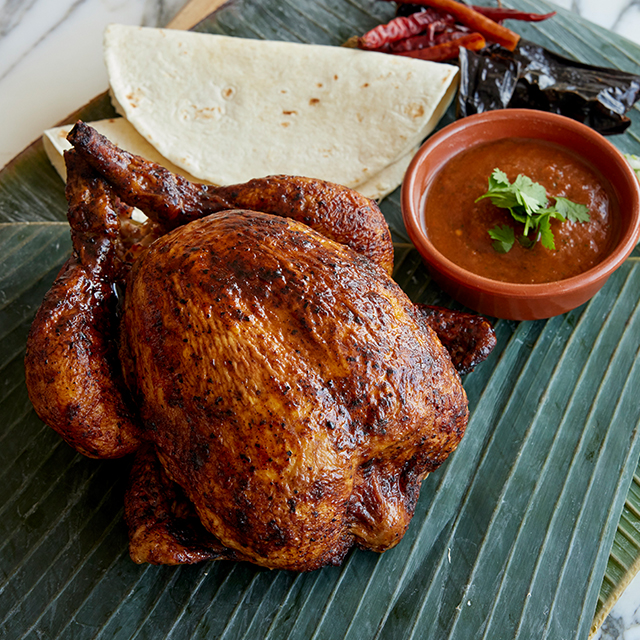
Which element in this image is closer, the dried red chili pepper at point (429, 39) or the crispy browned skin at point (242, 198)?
the crispy browned skin at point (242, 198)

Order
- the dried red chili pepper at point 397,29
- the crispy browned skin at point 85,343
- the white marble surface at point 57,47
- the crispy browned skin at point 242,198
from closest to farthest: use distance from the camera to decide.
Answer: the crispy browned skin at point 85,343, the crispy browned skin at point 242,198, the dried red chili pepper at point 397,29, the white marble surface at point 57,47

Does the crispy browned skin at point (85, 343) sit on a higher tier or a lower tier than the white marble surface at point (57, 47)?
lower

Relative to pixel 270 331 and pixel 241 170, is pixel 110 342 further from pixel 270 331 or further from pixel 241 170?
pixel 241 170

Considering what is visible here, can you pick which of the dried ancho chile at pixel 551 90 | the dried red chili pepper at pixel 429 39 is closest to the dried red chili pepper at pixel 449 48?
the dried red chili pepper at pixel 429 39

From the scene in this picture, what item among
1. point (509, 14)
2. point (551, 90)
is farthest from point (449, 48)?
point (551, 90)

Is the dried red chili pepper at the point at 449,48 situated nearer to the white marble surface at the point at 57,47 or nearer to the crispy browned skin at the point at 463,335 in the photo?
the white marble surface at the point at 57,47

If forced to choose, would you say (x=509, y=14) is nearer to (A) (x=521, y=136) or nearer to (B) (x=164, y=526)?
(A) (x=521, y=136)
